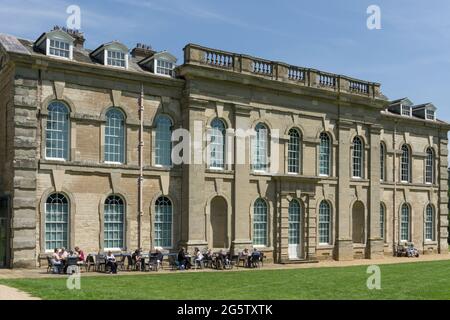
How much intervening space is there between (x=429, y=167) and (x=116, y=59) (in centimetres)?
2514

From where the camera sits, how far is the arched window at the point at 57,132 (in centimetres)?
2580

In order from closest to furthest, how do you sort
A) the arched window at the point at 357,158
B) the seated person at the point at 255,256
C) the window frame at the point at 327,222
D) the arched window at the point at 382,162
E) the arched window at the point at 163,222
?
the arched window at the point at 163,222 < the seated person at the point at 255,256 < the window frame at the point at 327,222 < the arched window at the point at 357,158 < the arched window at the point at 382,162

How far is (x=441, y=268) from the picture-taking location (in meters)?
27.5

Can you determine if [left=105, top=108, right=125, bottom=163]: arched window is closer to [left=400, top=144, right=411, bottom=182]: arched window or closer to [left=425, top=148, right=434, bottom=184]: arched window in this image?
[left=400, top=144, right=411, bottom=182]: arched window

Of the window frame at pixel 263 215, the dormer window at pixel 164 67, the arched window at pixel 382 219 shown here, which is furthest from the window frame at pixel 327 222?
the dormer window at pixel 164 67

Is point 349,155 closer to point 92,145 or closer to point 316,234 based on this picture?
point 316,234

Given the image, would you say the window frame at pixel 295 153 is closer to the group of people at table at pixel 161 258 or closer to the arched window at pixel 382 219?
the group of people at table at pixel 161 258

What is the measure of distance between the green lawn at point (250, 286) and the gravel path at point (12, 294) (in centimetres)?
34

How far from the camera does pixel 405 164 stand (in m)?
40.0

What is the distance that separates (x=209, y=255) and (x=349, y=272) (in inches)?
271

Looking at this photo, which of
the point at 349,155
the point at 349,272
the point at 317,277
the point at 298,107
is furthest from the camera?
the point at 349,155

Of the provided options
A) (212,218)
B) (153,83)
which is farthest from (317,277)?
(153,83)

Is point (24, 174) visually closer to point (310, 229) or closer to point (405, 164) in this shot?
point (310, 229)

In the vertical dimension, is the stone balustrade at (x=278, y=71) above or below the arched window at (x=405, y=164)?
above
